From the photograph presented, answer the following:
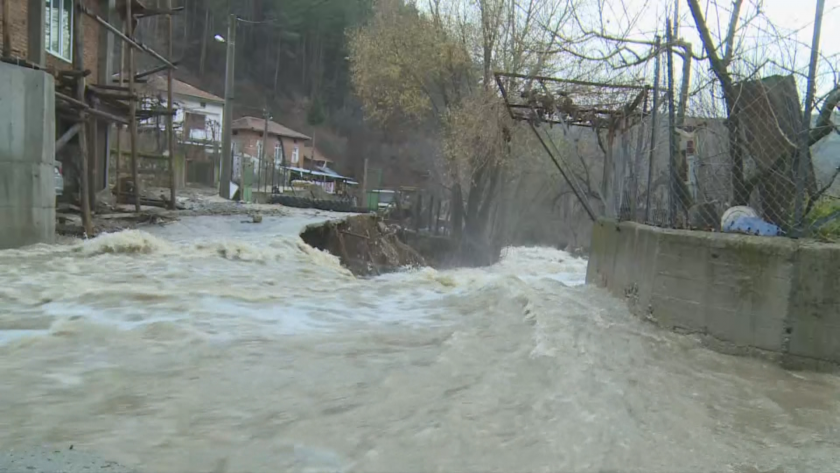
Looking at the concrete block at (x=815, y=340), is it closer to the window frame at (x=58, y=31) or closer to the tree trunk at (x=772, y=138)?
the tree trunk at (x=772, y=138)

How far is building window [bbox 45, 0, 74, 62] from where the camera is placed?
1554 cm

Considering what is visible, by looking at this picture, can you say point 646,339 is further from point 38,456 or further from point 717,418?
point 38,456

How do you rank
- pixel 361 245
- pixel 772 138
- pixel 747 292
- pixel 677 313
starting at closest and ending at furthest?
pixel 747 292
pixel 677 313
pixel 772 138
pixel 361 245

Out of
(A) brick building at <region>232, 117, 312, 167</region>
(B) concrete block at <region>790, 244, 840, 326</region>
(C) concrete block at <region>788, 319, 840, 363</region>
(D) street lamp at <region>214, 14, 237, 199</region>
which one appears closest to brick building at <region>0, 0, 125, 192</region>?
(D) street lamp at <region>214, 14, 237, 199</region>

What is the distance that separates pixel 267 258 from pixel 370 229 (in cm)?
1022

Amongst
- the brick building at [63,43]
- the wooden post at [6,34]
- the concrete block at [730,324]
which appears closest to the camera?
the concrete block at [730,324]

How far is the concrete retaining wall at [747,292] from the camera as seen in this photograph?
5.63 meters

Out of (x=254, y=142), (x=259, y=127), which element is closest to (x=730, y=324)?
(x=259, y=127)

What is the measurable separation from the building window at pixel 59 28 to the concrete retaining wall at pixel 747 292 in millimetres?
14679

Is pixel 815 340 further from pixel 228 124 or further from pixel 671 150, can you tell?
pixel 228 124

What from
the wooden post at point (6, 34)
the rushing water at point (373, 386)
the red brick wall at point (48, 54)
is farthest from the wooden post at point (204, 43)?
the rushing water at point (373, 386)

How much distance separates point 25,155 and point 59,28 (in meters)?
7.86

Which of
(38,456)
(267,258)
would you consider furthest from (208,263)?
(38,456)

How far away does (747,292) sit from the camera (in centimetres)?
607
